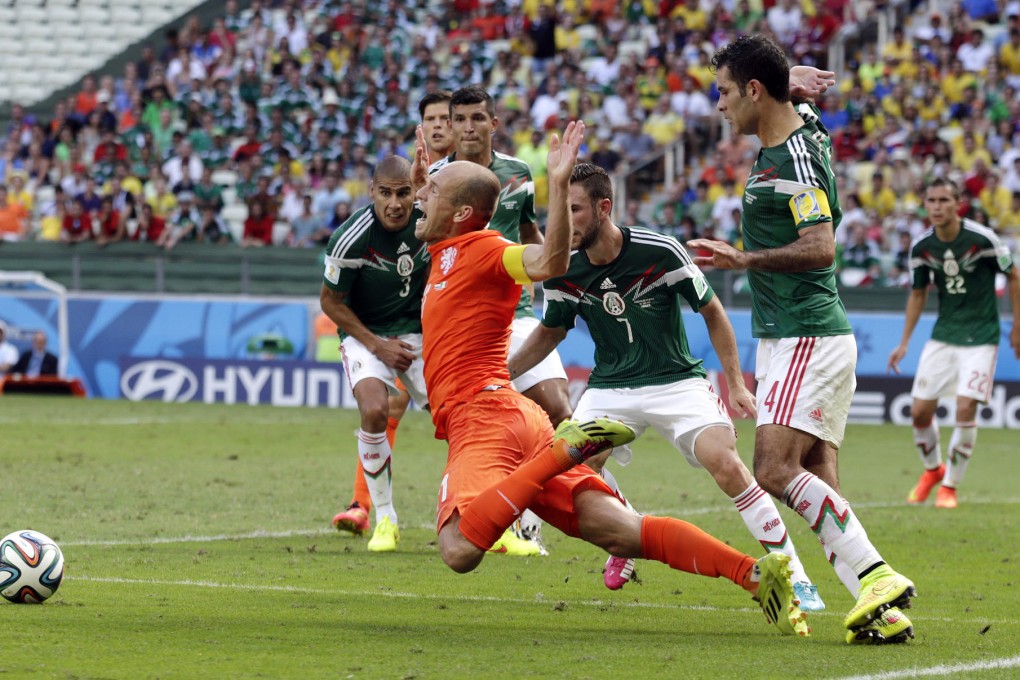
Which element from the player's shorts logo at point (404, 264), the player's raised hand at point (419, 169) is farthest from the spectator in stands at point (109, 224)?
the player's raised hand at point (419, 169)

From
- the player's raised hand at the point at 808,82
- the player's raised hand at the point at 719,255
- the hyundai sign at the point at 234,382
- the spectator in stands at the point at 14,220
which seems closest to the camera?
the player's raised hand at the point at 719,255

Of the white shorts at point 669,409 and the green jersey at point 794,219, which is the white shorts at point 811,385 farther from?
the white shorts at point 669,409

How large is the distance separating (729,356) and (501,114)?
20886 millimetres

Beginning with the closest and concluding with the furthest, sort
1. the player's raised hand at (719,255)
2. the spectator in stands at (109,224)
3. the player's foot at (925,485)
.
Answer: the player's raised hand at (719,255), the player's foot at (925,485), the spectator in stands at (109,224)

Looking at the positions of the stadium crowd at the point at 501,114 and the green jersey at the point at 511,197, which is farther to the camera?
the stadium crowd at the point at 501,114

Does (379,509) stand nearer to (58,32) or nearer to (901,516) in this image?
(901,516)

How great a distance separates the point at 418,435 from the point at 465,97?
8.72 m

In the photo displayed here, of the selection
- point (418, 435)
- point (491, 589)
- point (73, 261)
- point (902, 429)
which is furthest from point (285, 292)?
point (491, 589)

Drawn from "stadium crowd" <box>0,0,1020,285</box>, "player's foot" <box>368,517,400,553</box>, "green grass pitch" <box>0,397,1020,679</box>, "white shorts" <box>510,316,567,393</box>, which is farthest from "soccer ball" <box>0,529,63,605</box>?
"stadium crowd" <box>0,0,1020,285</box>

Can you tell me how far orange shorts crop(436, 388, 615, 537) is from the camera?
6207mm

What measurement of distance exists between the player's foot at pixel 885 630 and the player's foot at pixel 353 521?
4.28m

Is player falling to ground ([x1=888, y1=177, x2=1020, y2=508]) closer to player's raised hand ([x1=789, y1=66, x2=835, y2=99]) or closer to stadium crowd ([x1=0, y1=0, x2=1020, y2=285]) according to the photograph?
player's raised hand ([x1=789, y1=66, x2=835, y2=99])

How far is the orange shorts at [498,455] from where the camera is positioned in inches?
244

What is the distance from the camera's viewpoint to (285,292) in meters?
23.8
